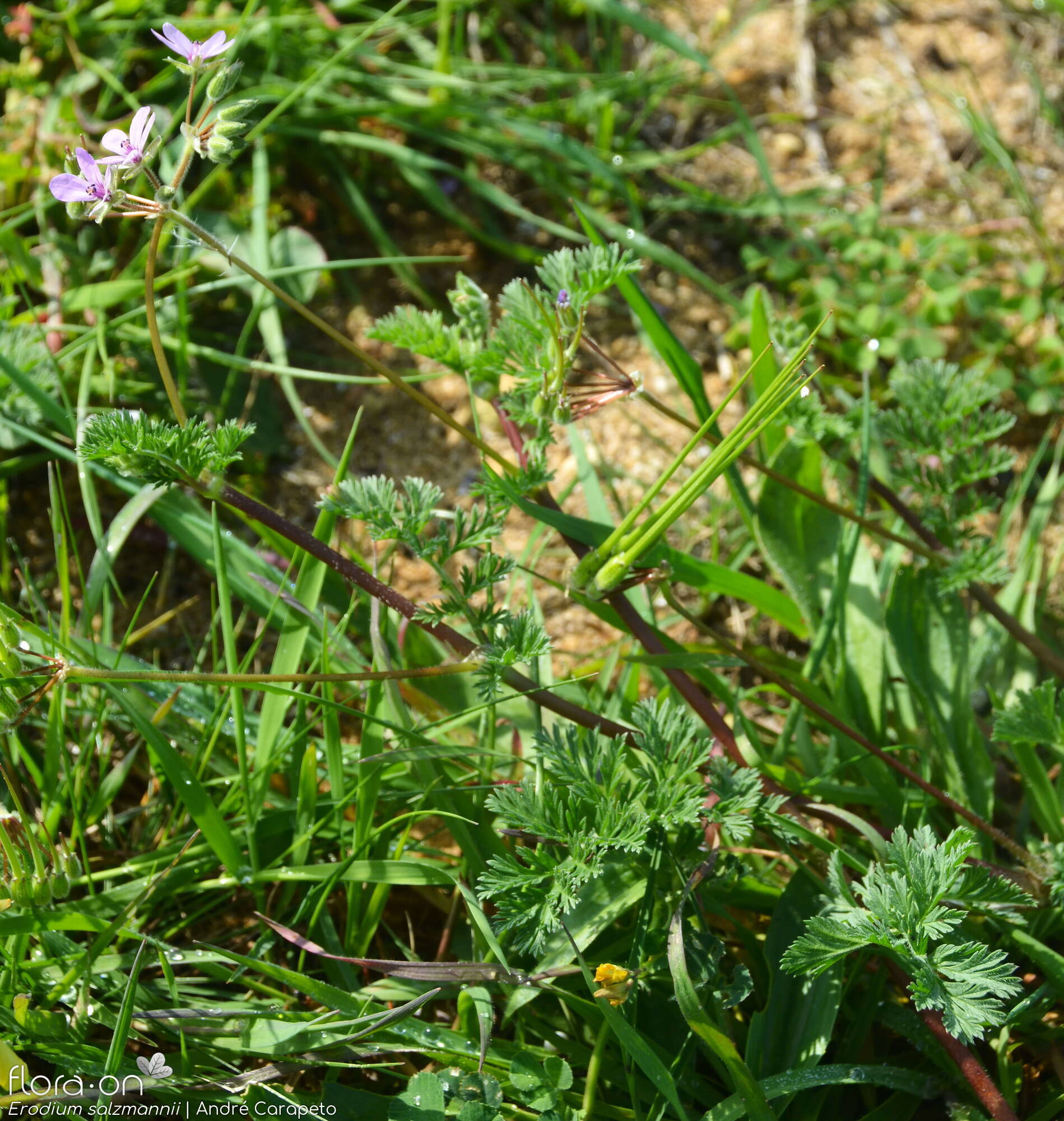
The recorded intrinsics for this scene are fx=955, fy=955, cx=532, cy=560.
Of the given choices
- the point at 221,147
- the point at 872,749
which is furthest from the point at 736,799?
the point at 221,147

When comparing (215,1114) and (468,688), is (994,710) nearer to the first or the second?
(468,688)

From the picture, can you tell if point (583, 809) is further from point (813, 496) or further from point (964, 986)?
point (813, 496)

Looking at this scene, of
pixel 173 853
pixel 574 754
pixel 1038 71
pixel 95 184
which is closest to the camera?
pixel 95 184

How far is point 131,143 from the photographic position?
1.09m

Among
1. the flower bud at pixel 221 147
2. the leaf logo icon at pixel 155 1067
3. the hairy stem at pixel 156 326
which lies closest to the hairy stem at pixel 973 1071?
the leaf logo icon at pixel 155 1067

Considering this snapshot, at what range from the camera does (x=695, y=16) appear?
9.89 ft

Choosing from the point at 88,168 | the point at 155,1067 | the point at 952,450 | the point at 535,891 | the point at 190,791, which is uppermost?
the point at 88,168

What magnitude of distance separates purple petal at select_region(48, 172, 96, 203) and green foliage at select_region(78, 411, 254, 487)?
24cm

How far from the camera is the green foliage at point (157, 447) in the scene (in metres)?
1.13

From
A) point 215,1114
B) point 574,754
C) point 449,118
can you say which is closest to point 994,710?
point 574,754

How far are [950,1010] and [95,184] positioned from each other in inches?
53.5

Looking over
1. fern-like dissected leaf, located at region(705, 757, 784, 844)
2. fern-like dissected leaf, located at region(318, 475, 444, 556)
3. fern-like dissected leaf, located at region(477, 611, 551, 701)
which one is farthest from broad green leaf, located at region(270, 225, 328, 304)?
fern-like dissected leaf, located at region(705, 757, 784, 844)

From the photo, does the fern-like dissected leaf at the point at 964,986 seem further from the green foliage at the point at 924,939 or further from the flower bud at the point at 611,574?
the flower bud at the point at 611,574

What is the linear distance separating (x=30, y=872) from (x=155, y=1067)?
33 cm
